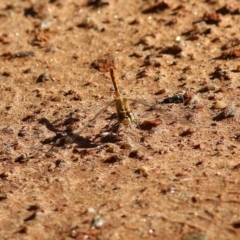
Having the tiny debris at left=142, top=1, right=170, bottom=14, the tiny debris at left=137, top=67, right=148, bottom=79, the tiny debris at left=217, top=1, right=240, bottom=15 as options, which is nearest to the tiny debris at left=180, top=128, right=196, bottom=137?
the tiny debris at left=137, top=67, right=148, bottom=79

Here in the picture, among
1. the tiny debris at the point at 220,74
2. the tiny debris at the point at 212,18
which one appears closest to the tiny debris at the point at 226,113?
the tiny debris at the point at 220,74

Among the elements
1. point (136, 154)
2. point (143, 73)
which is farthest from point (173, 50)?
point (136, 154)

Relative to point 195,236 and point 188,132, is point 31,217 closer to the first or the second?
point 195,236

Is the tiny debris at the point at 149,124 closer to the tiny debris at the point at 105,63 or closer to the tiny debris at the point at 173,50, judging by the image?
the tiny debris at the point at 105,63

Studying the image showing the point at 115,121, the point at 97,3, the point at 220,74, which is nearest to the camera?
the point at 115,121

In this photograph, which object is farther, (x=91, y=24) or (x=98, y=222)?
(x=91, y=24)

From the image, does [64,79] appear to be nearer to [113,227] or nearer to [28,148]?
[28,148]
